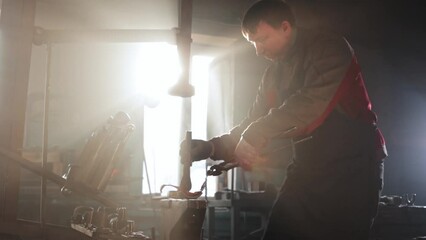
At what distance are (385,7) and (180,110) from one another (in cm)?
451

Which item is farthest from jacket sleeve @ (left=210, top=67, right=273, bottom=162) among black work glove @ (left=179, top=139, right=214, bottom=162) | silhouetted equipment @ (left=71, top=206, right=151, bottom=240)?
silhouetted equipment @ (left=71, top=206, right=151, bottom=240)

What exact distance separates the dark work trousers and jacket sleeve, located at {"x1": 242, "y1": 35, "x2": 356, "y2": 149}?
0.51 feet

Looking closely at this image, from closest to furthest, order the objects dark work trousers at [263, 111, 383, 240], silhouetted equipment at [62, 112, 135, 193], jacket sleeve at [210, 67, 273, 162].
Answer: dark work trousers at [263, 111, 383, 240], jacket sleeve at [210, 67, 273, 162], silhouetted equipment at [62, 112, 135, 193]

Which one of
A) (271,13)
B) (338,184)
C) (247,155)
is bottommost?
(338,184)

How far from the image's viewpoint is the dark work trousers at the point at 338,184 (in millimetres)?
2379

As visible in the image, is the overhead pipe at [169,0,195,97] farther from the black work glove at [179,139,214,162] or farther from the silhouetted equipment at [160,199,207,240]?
the silhouetted equipment at [160,199,207,240]

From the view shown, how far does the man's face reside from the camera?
8.38 ft

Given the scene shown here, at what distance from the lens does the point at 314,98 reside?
227 centimetres

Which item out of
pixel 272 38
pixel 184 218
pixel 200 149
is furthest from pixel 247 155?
pixel 272 38

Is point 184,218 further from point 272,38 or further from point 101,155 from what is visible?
point 101,155

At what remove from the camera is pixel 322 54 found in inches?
92.4

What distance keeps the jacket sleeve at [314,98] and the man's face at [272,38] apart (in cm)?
25

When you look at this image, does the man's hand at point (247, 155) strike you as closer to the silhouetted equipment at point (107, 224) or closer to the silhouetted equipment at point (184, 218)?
the silhouetted equipment at point (184, 218)

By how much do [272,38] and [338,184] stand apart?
94cm
